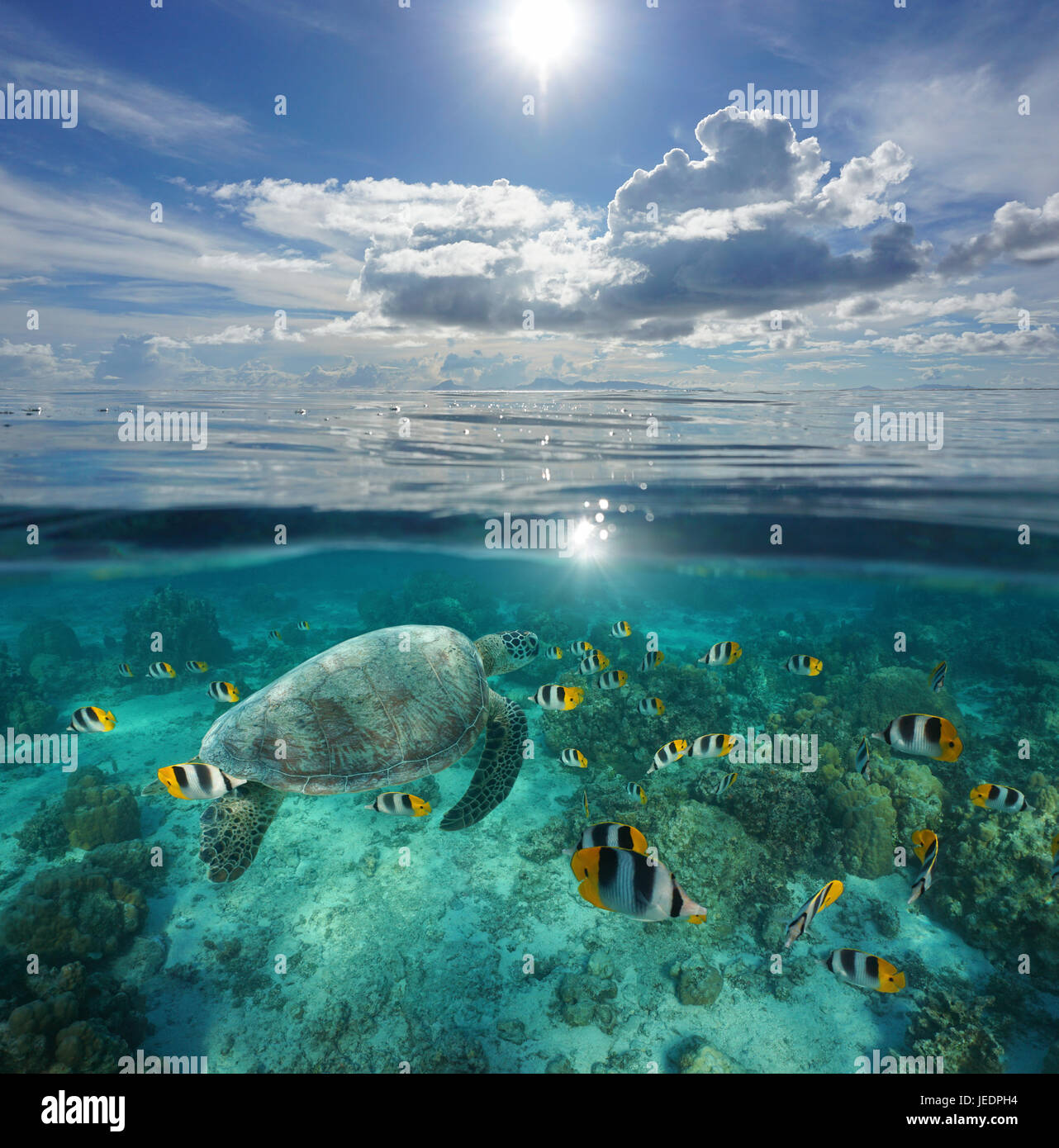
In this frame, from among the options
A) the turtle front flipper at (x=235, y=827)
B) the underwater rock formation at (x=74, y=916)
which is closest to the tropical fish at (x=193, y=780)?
the turtle front flipper at (x=235, y=827)

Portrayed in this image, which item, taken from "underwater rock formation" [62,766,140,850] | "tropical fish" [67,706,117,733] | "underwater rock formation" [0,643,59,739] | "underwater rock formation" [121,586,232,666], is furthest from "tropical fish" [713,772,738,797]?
"underwater rock formation" [121,586,232,666]

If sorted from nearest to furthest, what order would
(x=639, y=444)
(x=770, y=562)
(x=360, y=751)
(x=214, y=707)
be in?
(x=360, y=751), (x=214, y=707), (x=639, y=444), (x=770, y=562)

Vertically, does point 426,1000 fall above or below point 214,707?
below

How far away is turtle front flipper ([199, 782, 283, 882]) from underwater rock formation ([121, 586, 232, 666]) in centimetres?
1257

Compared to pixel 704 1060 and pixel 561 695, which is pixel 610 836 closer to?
pixel 561 695

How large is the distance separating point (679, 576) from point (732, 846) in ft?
74.5

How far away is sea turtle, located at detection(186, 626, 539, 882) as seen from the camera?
5445mm

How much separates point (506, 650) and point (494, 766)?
70.7 inches

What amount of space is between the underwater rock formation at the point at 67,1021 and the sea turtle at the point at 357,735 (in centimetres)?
181

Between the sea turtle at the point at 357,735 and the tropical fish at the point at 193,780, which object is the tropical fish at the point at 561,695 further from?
the tropical fish at the point at 193,780
